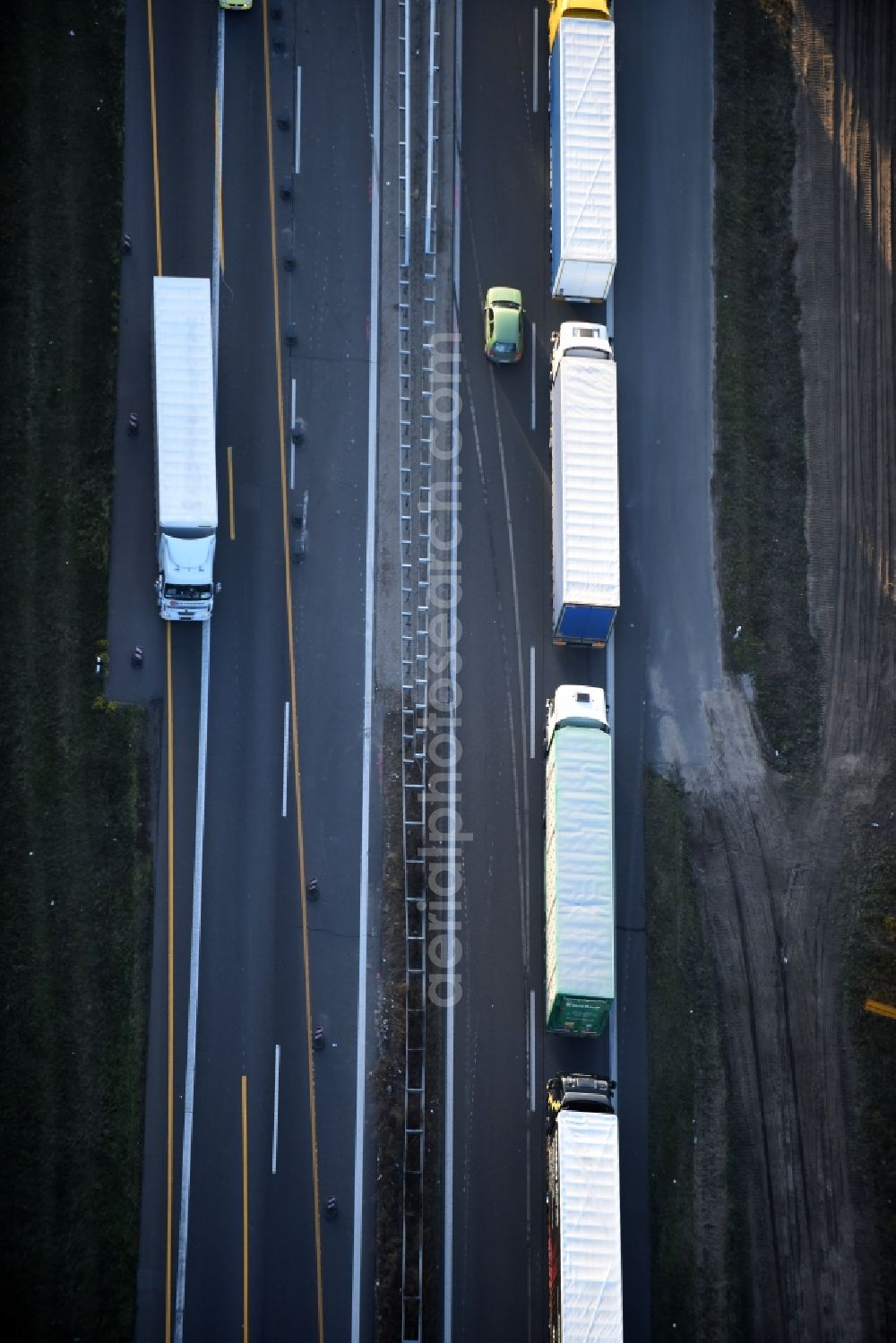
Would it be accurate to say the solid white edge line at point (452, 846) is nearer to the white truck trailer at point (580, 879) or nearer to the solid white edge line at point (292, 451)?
the white truck trailer at point (580, 879)

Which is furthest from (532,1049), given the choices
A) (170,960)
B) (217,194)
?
(217,194)

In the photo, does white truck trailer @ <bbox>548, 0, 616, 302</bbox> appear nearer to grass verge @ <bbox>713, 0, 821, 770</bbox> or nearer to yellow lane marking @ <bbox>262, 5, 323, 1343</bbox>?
grass verge @ <bbox>713, 0, 821, 770</bbox>

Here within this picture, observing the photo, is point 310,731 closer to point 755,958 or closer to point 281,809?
point 281,809

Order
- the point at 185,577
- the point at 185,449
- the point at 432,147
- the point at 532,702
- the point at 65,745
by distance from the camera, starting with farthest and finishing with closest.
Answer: the point at 432,147, the point at 532,702, the point at 65,745, the point at 185,449, the point at 185,577

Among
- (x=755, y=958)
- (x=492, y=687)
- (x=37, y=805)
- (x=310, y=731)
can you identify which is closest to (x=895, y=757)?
(x=755, y=958)

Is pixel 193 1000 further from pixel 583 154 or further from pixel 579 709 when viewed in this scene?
pixel 583 154

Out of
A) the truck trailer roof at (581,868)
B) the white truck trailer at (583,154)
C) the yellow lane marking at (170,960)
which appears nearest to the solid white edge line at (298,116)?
the white truck trailer at (583,154)

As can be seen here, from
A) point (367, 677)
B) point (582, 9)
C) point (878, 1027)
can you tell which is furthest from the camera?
point (582, 9)
